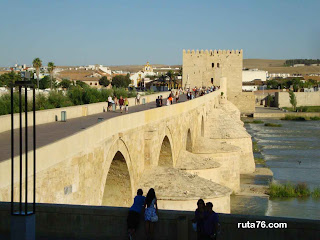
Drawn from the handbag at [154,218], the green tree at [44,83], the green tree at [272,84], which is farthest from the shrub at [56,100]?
the green tree at [272,84]

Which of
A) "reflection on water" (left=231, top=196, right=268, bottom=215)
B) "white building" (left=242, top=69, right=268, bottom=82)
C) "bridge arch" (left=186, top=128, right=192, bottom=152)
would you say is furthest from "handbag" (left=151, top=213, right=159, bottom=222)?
"white building" (left=242, top=69, right=268, bottom=82)

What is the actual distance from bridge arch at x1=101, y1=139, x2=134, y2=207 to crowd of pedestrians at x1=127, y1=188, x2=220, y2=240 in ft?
14.4

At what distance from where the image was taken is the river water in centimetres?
1811

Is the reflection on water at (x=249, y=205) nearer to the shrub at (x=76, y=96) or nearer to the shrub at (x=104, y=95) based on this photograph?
the shrub at (x=76, y=96)

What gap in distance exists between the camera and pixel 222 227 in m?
5.50

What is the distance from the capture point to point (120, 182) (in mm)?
11383

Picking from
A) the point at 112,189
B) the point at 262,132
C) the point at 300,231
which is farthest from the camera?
the point at 262,132

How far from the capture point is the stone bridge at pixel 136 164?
7.01 m

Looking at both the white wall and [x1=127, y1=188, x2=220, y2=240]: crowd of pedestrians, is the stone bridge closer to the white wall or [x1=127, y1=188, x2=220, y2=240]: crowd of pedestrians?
[x1=127, y1=188, x2=220, y2=240]: crowd of pedestrians

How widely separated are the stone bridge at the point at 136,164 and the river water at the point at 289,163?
1617 mm

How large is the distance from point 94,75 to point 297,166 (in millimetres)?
45167

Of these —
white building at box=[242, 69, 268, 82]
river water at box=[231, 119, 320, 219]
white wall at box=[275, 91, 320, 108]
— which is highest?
white building at box=[242, 69, 268, 82]

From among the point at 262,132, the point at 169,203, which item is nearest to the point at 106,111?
the point at 169,203

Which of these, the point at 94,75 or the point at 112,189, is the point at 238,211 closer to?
the point at 112,189
